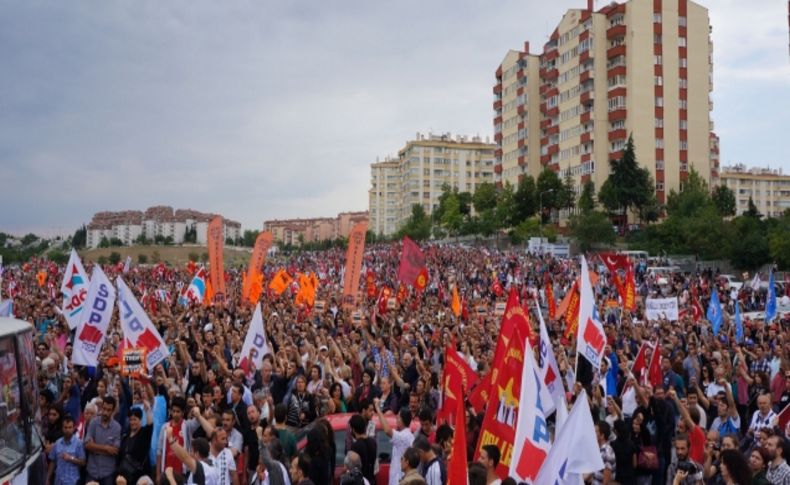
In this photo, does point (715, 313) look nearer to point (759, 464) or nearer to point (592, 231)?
point (759, 464)

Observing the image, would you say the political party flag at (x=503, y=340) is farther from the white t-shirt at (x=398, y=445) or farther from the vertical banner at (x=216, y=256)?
the vertical banner at (x=216, y=256)

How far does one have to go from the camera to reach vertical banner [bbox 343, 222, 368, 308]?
21.2 metres

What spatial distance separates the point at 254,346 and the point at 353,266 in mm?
8863

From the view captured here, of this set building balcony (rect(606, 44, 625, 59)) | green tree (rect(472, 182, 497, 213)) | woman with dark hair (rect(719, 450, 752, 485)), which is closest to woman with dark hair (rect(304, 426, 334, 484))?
woman with dark hair (rect(719, 450, 752, 485))

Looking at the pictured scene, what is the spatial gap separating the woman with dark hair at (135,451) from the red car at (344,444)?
1.62 meters

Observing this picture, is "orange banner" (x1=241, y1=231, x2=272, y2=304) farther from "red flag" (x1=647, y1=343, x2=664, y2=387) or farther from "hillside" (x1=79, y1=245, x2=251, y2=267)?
"hillside" (x1=79, y1=245, x2=251, y2=267)

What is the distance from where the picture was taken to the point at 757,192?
13775cm

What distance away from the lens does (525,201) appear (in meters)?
77.3

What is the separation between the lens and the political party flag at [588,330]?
1038 cm

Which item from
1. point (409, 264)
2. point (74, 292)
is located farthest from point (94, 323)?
point (409, 264)

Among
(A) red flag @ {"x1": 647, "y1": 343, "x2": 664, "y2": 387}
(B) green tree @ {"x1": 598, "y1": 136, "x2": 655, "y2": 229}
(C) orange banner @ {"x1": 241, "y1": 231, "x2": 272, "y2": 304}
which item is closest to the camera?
(A) red flag @ {"x1": 647, "y1": 343, "x2": 664, "y2": 387}

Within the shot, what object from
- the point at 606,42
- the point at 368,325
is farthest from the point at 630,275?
the point at 606,42

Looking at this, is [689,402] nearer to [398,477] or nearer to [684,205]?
[398,477]

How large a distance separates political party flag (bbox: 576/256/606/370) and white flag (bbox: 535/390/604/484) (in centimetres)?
415
